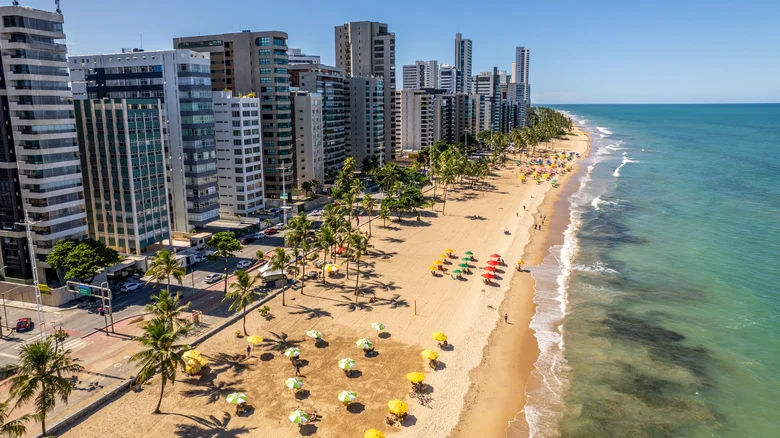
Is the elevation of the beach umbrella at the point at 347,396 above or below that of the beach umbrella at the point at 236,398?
below

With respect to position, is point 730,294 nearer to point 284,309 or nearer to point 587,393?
point 587,393

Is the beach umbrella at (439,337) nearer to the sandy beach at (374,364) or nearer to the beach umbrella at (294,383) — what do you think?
the sandy beach at (374,364)

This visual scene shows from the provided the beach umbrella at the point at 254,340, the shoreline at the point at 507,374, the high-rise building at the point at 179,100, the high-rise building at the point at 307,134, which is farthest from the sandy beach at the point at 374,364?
the high-rise building at the point at 307,134

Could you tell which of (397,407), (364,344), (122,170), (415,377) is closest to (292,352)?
(364,344)

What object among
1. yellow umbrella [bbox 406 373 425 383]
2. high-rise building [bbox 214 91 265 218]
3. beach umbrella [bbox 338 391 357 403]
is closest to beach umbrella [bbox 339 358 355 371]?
beach umbrella [bbox 338 391 357 403]

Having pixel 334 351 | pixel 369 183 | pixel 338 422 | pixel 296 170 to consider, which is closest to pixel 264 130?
pixel 296 170
